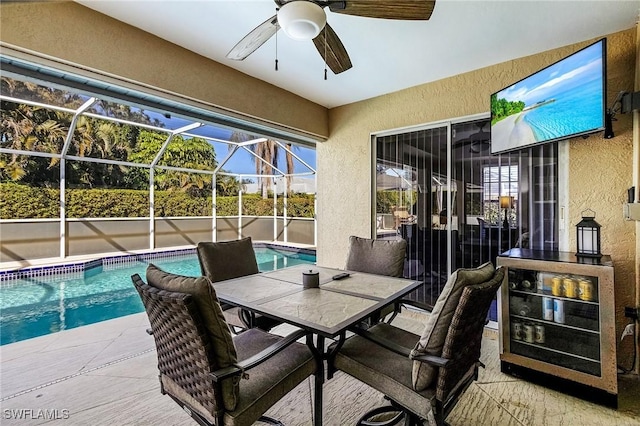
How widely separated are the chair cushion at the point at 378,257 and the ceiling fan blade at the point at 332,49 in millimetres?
1607

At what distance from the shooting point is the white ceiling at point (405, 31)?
2125 millimetres

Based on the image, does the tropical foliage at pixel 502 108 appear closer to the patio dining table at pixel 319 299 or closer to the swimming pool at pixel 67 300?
the patio dining table at pixel 319 299

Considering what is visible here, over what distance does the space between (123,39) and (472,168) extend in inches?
139

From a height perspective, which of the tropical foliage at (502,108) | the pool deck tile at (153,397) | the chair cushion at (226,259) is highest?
the tropical foliage at (502,108)

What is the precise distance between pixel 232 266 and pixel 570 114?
3022 millimetres

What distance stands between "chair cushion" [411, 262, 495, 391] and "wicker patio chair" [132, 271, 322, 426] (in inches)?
26.3

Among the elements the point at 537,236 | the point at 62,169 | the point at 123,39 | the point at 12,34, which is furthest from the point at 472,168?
the point at 62,169

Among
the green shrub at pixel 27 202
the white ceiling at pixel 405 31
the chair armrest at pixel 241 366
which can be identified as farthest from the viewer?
the green shrub at pixel 27 202

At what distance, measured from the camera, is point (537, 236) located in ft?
9.40

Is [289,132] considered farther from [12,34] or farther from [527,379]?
[527,379]

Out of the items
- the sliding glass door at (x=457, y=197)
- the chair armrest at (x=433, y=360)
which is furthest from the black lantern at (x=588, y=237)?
the chair armrest at (x=433, y=360)

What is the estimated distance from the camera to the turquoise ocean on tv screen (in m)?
2.04

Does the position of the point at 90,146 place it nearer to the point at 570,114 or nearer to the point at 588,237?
the point at 570,114

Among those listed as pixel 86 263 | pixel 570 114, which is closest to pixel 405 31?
pixel 570 114
